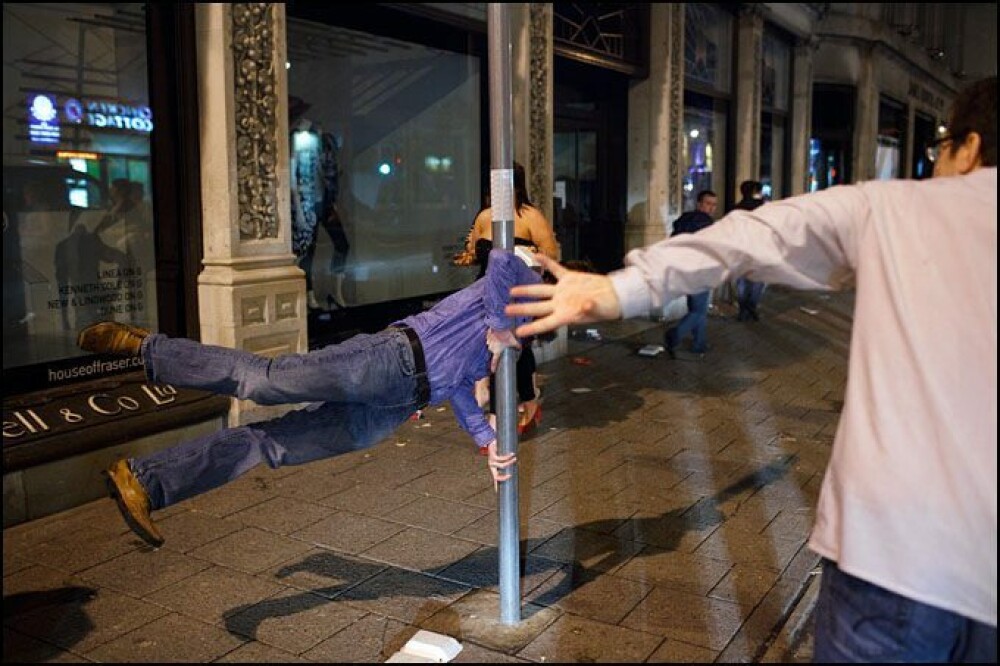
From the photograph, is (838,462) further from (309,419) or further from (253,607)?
(253,607)

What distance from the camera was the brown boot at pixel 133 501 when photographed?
3.57m

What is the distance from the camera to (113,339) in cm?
377

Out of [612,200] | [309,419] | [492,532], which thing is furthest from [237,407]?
[612,200]

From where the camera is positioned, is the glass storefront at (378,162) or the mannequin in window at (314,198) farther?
the glass storefront at (378,162)

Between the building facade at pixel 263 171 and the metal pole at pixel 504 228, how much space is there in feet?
9.51

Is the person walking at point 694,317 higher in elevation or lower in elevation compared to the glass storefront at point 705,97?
lower

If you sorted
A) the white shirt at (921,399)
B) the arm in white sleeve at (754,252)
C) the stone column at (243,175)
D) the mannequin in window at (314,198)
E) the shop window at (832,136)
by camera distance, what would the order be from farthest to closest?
the shop window at (832,136) → the mannequin in window at (314,198) → the stone column at (243,175) → the arm in white sleeve at (754,252) → the white shirt at (921,399)

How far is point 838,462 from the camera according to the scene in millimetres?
2285

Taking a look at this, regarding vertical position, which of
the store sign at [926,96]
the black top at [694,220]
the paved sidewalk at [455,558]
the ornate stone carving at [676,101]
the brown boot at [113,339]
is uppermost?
the store sign at [926,96]

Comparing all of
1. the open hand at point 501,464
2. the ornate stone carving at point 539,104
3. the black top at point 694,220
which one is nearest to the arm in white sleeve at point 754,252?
the open hand at point 501,464

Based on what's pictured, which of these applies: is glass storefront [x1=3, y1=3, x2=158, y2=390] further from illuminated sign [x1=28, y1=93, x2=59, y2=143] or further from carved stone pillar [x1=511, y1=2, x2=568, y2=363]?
carved stone pillar [x1=511, y1=2, x2=568, y2=363]

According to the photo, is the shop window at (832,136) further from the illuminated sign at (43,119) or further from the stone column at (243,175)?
the illuminated sign at (43,119)

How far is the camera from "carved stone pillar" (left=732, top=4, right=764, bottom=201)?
15.6 m

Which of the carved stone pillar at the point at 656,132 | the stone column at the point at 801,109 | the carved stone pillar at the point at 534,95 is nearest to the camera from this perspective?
the carved stone pillar at the point at 534,95
